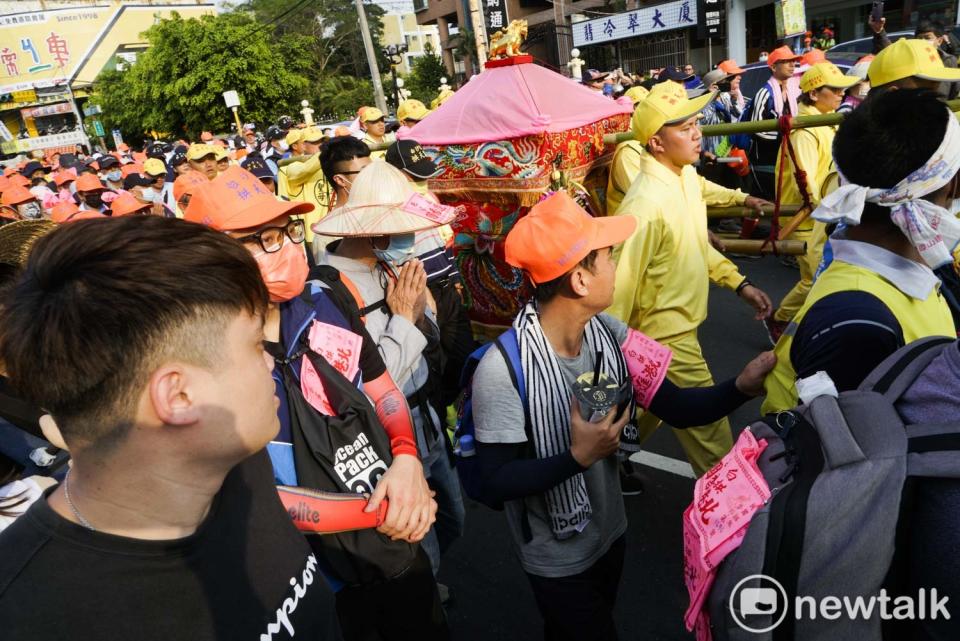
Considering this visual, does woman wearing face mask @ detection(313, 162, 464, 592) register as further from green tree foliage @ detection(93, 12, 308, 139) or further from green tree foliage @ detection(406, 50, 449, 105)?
green tree foliage @ detection(406, 50, 449, 105)

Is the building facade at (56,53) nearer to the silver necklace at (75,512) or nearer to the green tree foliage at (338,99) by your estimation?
the green tree foliage at (338,99)

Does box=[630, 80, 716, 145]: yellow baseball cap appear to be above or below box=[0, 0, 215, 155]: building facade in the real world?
below

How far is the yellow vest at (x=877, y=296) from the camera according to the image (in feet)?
4.95

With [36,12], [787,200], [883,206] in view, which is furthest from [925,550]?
[36,12]

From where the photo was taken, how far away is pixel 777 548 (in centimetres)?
101

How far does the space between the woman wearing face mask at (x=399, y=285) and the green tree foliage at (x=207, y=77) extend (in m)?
28.5

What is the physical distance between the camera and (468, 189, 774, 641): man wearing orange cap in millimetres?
1630

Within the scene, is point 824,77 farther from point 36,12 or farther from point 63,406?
point 36,12

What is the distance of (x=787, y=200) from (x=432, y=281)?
2735mm

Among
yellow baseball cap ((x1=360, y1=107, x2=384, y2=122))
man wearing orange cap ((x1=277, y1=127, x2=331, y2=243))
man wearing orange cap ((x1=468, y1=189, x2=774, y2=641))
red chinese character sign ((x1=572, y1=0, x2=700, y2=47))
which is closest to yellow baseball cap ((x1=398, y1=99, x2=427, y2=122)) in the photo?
yellow baseball cap ((x1=360, y1=107, x2=384, y2=122))

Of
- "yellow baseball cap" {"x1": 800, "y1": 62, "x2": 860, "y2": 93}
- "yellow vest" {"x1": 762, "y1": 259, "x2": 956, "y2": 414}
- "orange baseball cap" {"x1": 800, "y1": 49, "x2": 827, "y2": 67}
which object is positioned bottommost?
"yellow vest" {"x1": 762, "y1": 259, "x2": 956, "y2": 414}

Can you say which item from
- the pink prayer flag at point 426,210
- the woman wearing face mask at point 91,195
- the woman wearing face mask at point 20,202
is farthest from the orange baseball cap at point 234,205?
the woman wearing face mask at point 20,202

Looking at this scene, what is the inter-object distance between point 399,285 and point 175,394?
1420mm

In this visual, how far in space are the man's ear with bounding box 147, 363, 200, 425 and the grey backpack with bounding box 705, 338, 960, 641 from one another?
942mm
